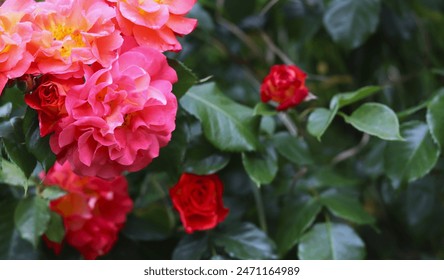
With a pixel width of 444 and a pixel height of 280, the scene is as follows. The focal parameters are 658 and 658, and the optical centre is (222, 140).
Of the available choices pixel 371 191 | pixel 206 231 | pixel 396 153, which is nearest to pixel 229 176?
pixel 206 231

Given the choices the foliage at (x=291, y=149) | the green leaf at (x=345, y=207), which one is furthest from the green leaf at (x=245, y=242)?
the green leaf at (x=345, y=207)

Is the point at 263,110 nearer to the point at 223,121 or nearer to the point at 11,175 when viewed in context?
the point at 223,121

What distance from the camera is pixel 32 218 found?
898mm

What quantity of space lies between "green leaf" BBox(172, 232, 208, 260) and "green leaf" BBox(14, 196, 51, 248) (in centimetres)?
20

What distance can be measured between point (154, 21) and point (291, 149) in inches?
14.6

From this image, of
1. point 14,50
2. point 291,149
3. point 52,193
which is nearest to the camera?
point 14,50

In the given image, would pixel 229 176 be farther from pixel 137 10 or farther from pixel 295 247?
pixel 137 10

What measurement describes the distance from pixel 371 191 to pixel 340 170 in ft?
0.48

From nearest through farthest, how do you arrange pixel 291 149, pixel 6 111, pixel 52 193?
pixel 6 111 → pixel 52 193 → pixel 291 149

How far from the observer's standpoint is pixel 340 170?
137 centimetres

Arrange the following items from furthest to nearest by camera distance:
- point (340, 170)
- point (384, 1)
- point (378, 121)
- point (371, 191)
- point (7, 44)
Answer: point (371, 191)
point (340, 170)
point (384, 1)
point (378, 121)
point (7, 44)

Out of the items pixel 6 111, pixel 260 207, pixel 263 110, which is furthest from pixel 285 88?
pixel 6 111

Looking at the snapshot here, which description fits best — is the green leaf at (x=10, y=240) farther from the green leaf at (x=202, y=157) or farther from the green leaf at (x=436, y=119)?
the green leaf at (x=436, y=119)

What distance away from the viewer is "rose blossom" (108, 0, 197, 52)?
2.38ft
